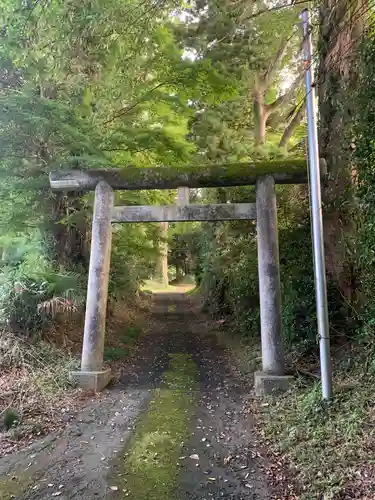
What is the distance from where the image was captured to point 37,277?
23.7 ft

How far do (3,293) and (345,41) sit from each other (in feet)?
25.0

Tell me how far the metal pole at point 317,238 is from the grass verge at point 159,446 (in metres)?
1.95

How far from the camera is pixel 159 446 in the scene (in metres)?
4.27

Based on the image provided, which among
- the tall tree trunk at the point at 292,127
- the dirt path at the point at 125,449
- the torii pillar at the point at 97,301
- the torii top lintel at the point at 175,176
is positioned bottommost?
the dirt path at the point at 125,449

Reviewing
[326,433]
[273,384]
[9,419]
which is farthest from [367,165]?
[9,419]

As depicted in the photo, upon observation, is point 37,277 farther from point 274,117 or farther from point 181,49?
point 274,117

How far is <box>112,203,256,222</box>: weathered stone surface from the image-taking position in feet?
21.6

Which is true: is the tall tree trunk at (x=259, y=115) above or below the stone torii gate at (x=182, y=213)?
above

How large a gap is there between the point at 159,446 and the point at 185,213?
3837mm

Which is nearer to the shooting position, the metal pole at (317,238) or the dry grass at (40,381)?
the metal pole at (317,238)

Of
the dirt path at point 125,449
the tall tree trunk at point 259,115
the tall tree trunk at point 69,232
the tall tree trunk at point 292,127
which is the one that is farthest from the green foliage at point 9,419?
the tall tree trunk at point 292,127

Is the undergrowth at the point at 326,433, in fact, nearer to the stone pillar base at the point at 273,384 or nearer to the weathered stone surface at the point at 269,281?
the stone pillar base at the point at 273,384

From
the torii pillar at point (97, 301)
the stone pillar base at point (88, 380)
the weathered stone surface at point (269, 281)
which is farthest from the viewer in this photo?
the torii pillar at point (97, 301)

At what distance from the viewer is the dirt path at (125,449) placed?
3.46 metres
